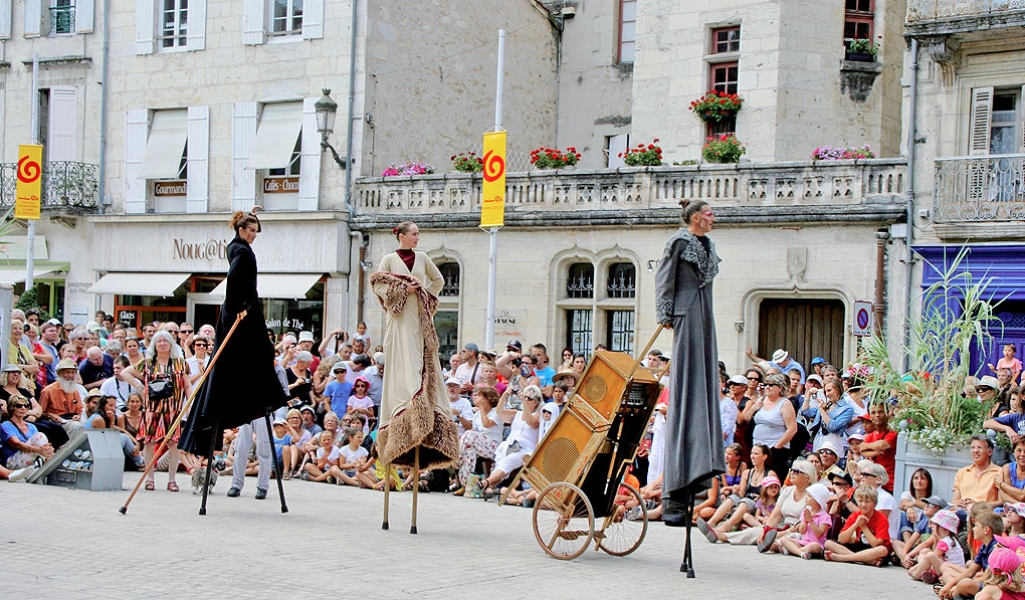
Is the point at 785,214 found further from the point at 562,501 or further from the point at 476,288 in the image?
the point at 562,501

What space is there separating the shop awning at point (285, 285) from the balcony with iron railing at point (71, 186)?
467 cm

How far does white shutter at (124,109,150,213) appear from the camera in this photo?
28.6m

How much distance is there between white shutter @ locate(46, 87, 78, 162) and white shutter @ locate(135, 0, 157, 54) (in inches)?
85.5

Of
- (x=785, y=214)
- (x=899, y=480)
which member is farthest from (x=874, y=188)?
(x=899, y=480)

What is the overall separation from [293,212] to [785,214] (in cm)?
1044

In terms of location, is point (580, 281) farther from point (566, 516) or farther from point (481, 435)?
point (566, 516)

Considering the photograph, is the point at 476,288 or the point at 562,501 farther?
the point at 476,288

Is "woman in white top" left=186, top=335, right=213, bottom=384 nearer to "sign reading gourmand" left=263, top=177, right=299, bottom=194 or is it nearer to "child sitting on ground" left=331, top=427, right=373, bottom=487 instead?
"child sitting on ground" left=331, top=427, right=373, bottom=487

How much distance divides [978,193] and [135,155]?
17883 mm

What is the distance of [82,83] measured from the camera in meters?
29.6

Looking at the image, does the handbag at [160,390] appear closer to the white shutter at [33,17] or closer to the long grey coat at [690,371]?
the long grey coat at [690,371]

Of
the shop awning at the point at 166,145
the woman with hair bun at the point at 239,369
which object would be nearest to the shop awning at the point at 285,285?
the shop awning at the point at 166,145

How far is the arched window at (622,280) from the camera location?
22922 mm

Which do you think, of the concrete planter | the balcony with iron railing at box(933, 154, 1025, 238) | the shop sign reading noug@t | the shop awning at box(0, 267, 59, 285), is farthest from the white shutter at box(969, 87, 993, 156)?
the shop awning at box(0, 267, 59, 285)
